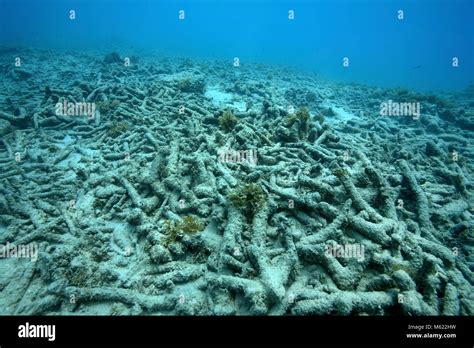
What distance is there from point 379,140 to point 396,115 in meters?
8.77

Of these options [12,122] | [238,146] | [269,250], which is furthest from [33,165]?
[269,250]

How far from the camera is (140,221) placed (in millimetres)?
7492

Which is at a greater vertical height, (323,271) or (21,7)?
(21,7)

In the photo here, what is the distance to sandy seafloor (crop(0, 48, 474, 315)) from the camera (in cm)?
541

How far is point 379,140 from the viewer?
571 inches

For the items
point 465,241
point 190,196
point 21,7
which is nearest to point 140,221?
point 190,196

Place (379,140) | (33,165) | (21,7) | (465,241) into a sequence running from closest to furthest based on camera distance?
1. (465,241)
2. (33,165)
3. (379,140)
4. (21,7)

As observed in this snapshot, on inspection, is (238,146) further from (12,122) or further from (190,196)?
(12,122)

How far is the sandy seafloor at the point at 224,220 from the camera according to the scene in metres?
5.41

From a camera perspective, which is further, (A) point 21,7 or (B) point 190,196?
(A) point 21,7

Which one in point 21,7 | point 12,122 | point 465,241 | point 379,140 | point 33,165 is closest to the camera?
point 465,241

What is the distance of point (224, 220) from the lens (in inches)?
287

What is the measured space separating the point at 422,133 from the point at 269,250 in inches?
655
